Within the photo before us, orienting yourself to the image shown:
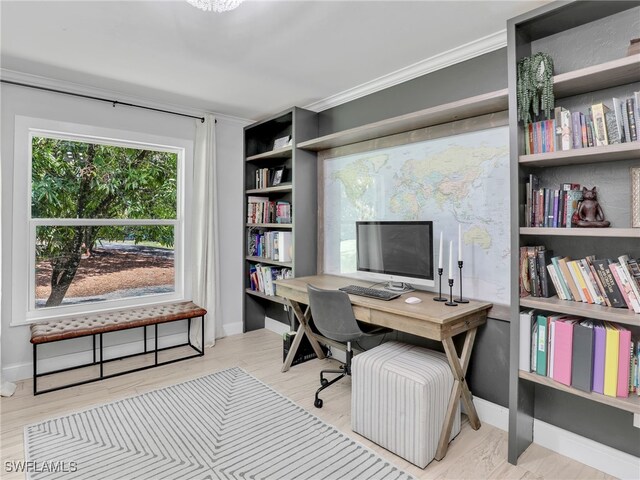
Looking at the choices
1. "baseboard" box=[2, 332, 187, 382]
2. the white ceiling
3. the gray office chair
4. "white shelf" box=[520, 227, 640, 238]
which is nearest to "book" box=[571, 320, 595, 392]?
"white shelf" box=[520, 227, 640, 238]

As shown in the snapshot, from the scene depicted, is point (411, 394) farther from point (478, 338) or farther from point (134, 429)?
point (134, 429)

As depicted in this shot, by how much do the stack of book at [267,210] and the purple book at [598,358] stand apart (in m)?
2.63

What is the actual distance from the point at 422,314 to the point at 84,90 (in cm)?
333

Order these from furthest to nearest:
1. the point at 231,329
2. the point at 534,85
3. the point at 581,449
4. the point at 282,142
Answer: the point at 231,329 → the point at 282,142 → the point at 581,449 → the point at 534,85

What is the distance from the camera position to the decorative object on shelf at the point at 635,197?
158cm

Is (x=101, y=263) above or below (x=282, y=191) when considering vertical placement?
below

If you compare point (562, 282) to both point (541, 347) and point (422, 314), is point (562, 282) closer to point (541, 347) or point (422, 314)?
point (541, 347)

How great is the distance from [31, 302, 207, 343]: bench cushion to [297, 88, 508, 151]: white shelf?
2.01 metres

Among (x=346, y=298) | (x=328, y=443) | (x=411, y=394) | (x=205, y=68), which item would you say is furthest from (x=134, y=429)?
(x=205, y=68)

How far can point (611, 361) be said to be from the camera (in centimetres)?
161

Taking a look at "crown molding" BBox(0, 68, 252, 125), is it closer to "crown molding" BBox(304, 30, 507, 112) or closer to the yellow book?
"crown molding" BBox(304, 30, 507, 112)

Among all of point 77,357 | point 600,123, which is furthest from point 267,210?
point 600,123

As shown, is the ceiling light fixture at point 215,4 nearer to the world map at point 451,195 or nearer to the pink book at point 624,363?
the world map at point 451,195

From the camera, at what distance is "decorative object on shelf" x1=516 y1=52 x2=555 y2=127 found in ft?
5.74
